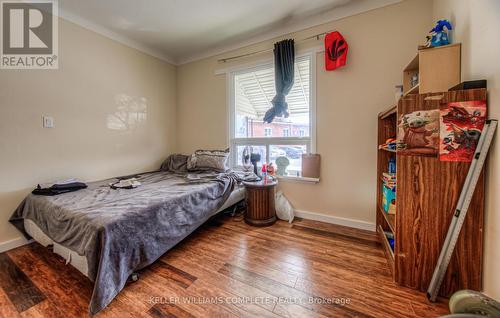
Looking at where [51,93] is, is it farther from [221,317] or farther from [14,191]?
[221,317]

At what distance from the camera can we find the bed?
125 centimetres

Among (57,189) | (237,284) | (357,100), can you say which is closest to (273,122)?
(357,100)

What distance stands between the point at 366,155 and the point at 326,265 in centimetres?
128

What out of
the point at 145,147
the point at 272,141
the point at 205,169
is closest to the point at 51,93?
the point at 145,147

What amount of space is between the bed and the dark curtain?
132 centimetres

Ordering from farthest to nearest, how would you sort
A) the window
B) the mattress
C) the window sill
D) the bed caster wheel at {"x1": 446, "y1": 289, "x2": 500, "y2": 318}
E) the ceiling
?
the window, the window sill, the ceiling, the mattress, the bed caster wheel at {"x1": 446, "y1": 289, "x2": 500, "y2": 318}

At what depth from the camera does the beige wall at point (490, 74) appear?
3.52 ft

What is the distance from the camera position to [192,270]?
1.61 metres

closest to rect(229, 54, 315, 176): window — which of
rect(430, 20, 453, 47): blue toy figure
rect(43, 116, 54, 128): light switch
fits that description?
rect(430, 20, 453, 47): blue toy figure

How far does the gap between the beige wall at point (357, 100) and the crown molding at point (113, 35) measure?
1.69 metres

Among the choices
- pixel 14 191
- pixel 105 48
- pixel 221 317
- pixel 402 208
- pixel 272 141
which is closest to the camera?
pixel 221 317

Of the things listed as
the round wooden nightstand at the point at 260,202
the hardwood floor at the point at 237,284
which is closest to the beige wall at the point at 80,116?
the hardwood floor at the point at 237,284

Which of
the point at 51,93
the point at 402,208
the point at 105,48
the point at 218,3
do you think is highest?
the point at 218,3

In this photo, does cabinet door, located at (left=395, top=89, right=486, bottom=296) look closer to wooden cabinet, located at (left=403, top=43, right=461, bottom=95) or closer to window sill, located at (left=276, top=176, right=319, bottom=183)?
wooden cabinet, located at (left=403, top=43, right=461, bottom=95)
